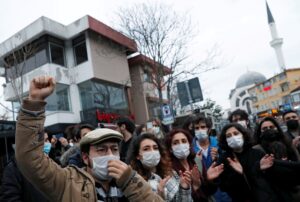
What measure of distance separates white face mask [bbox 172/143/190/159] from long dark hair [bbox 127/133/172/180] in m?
0.24

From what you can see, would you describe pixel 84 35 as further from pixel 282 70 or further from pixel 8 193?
pixel 282 70

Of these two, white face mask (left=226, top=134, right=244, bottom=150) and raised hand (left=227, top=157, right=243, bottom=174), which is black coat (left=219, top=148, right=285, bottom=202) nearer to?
raised hand (left=227, top=157, right=243, bottom=174)

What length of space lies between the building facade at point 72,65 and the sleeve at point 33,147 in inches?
595

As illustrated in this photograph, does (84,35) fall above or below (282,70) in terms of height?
below

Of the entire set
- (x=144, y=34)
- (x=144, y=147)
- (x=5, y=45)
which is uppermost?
(x=5, y=45)

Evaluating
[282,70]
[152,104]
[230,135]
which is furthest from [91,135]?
[282,70]

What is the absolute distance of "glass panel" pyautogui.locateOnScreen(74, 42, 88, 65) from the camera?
1862cm

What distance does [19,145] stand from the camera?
163 centimetres

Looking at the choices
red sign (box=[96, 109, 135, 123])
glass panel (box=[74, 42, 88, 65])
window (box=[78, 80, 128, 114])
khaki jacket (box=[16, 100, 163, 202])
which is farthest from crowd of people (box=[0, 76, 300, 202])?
glass panel (box=[74, 42, 88, 65])

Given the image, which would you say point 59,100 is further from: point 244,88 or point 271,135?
point 244,88

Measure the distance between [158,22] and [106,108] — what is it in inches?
264

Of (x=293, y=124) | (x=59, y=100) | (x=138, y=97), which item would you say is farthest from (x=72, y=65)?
(x=293, y=124)

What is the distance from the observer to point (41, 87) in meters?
1.73

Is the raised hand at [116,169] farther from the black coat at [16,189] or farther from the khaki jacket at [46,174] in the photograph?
the black coat at [16,189]
